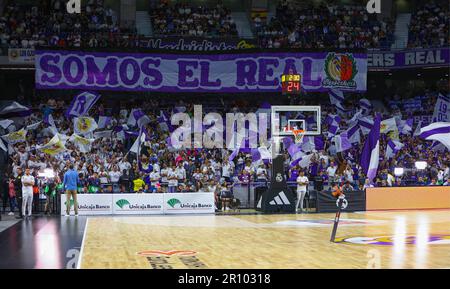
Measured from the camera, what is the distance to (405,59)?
41.7 meters

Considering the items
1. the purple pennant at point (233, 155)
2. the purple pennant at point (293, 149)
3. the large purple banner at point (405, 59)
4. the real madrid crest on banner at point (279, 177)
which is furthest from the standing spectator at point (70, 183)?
the large purple banner at point (405, 59)

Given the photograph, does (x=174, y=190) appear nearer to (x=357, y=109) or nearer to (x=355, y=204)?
(x=355, y=204)

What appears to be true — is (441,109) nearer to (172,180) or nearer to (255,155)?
(255,155)

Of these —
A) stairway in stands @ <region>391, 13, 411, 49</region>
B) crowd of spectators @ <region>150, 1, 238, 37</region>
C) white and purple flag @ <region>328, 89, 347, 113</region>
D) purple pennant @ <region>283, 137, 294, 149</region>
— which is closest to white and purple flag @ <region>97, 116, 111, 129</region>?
crowd of spectators @ <region>150, 1, 238, 37</region>

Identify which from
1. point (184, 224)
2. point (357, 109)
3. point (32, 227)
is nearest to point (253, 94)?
point (357, 109)

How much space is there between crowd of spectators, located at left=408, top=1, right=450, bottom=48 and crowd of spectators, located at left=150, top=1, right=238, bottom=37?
12.5 m

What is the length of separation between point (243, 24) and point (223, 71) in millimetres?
8685

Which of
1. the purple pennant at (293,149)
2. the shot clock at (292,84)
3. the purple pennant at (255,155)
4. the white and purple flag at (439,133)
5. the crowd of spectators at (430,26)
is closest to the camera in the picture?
the shot clock at (292,84)

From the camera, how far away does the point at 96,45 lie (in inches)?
1522

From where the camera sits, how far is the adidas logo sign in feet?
91.1

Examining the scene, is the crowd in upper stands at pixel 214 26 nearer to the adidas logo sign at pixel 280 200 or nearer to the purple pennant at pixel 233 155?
the purple pennant at pixel 233 155

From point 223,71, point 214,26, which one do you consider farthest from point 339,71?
point 214,26

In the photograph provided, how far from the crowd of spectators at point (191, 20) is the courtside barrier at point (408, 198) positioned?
640 inches

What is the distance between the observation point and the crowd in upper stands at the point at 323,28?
139ft
